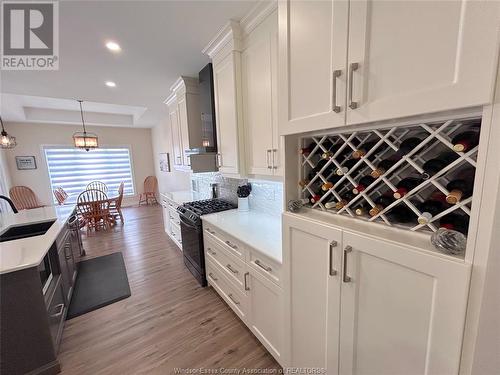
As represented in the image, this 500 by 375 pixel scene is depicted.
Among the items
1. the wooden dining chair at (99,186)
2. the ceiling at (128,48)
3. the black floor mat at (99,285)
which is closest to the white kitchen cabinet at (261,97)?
the ceiling at (128,48)

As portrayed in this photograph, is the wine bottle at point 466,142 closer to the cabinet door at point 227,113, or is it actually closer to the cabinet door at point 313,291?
the cabinet door at point 313,291

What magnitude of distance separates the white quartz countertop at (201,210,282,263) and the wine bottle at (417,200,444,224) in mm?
792

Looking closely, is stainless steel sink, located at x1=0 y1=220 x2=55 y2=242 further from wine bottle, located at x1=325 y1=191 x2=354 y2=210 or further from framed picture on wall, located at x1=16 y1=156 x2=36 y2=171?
framed picture on wall, located at x1=16 y1=156 x2=36 y2=171

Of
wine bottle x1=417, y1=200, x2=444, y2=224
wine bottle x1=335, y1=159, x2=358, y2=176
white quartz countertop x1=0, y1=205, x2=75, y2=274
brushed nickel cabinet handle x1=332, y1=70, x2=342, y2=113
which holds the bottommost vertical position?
white quartz countertop x1=0, y1=205, x2=75, y2=274

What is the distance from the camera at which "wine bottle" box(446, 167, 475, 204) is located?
703 millimetres

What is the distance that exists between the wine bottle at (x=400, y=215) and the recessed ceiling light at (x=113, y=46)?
8.35 ft

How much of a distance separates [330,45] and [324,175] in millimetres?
618

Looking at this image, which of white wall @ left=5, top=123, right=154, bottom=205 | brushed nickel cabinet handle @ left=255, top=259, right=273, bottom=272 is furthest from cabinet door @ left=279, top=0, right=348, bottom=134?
white wall @ left=5, top=123, right=154, bottom=205

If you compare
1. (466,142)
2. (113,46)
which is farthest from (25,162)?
(466,142)

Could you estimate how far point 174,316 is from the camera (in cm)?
215

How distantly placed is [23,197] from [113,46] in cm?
590

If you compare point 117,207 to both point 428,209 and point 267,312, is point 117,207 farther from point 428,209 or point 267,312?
point 428,209

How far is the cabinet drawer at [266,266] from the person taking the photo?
1405 millimetres

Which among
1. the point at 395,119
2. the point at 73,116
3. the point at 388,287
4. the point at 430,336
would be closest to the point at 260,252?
the point at 388,287
